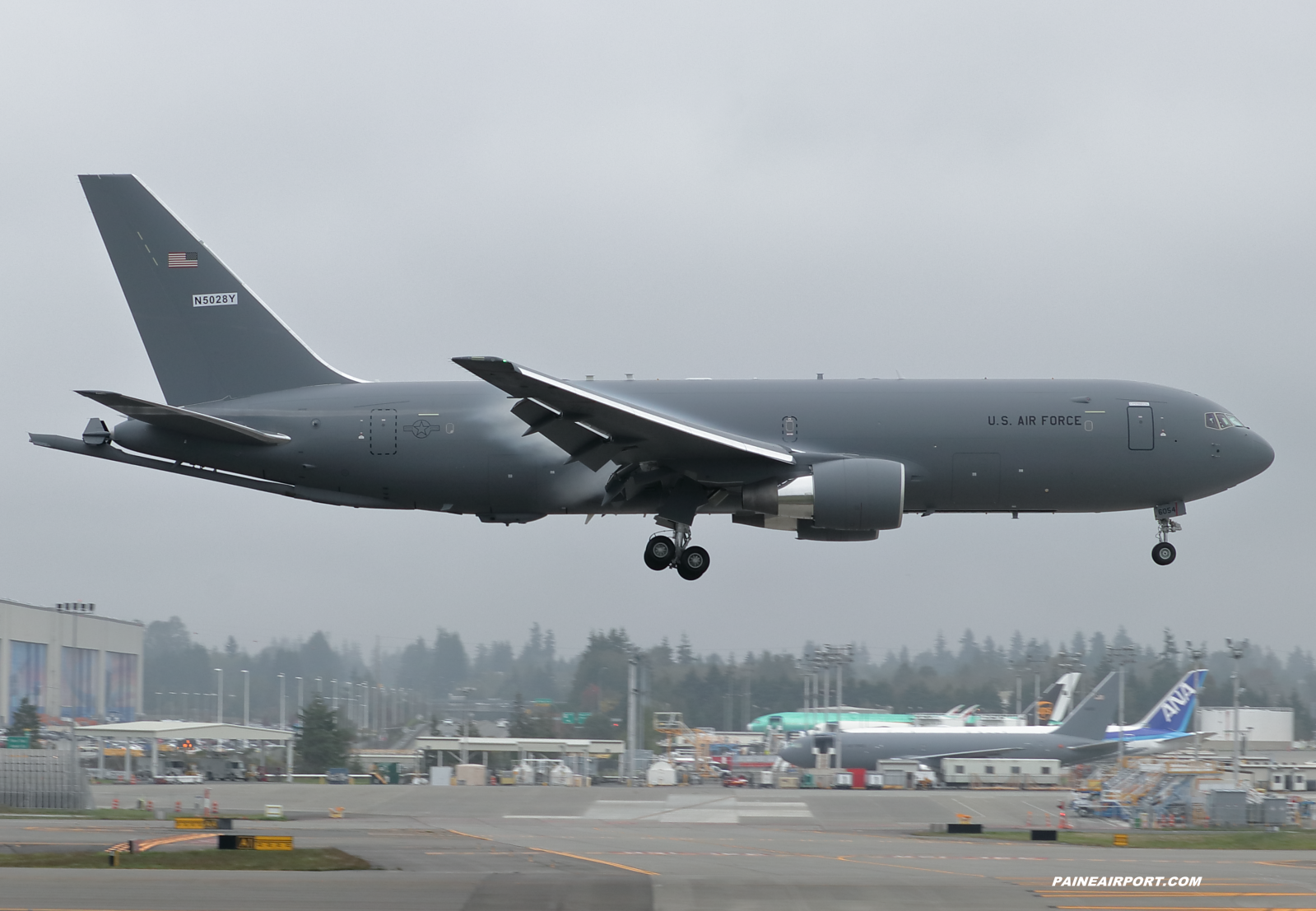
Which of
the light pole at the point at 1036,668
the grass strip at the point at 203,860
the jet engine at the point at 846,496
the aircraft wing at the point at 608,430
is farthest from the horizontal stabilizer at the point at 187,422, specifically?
the light pole at the point at 1036,668

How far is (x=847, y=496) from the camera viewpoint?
1355 inches

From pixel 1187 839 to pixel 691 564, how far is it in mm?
21757

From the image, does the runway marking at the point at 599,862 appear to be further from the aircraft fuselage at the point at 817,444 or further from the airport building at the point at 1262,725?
the airport building at the point at 1262,725

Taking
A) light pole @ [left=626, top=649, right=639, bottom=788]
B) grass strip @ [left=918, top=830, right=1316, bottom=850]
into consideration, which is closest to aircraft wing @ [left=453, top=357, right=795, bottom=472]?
grass strip @ [left=918, top=830, right=1316, bottom=850]

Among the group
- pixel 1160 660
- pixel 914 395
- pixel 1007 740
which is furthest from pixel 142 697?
pixel 914 395

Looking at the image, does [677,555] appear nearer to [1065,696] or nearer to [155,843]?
[155,843]

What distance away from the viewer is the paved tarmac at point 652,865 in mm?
27703

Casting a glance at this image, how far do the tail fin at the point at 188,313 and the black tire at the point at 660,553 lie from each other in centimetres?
974

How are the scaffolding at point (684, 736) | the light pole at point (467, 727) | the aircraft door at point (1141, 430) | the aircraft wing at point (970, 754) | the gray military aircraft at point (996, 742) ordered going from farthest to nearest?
1. the scaffolding at point (684, 736)
2. the light pole at point (467, 727)
3. the gray military aircraft at point (996, 742)
4. the aircraft wing at point (970, 754)
5. the aircraft door at point (1141, 430)

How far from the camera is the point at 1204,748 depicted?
3750 inches

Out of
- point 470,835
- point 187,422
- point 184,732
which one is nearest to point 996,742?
point 470,835

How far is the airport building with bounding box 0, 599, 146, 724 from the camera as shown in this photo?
11094cm

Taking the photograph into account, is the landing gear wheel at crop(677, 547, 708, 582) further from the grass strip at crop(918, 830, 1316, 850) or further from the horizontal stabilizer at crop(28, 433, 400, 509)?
the grass strip at crop(918, 830, 1316, 850)

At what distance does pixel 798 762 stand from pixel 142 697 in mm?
64022
